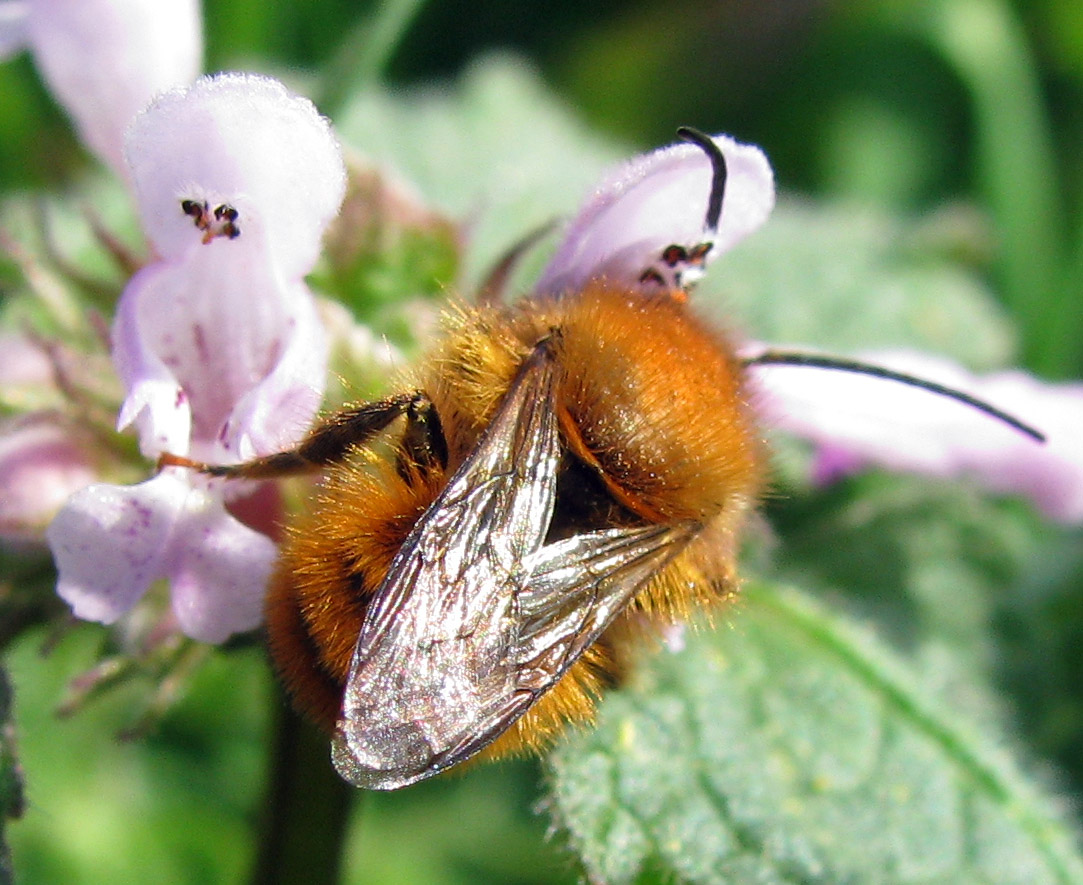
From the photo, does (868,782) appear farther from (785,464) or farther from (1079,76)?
(1079,76)

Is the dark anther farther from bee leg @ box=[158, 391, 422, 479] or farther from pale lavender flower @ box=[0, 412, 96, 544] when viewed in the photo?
pale lavender flower @ box=[0, 412, 96, 544]

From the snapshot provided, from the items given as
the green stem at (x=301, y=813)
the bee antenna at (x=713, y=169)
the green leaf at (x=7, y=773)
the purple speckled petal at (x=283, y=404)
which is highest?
the bee antenna at (x=713, y=169)

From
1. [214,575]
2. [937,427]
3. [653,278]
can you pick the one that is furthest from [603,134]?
[214,575]

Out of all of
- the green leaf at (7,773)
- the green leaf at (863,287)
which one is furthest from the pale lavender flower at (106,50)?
the green leaf at (863,287)

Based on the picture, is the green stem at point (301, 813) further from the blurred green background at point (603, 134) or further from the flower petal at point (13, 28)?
the flower petal at point (13, 28)

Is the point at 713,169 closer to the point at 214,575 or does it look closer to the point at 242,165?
the point at 242,165

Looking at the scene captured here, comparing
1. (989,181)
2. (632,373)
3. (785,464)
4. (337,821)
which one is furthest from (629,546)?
(989,181)
